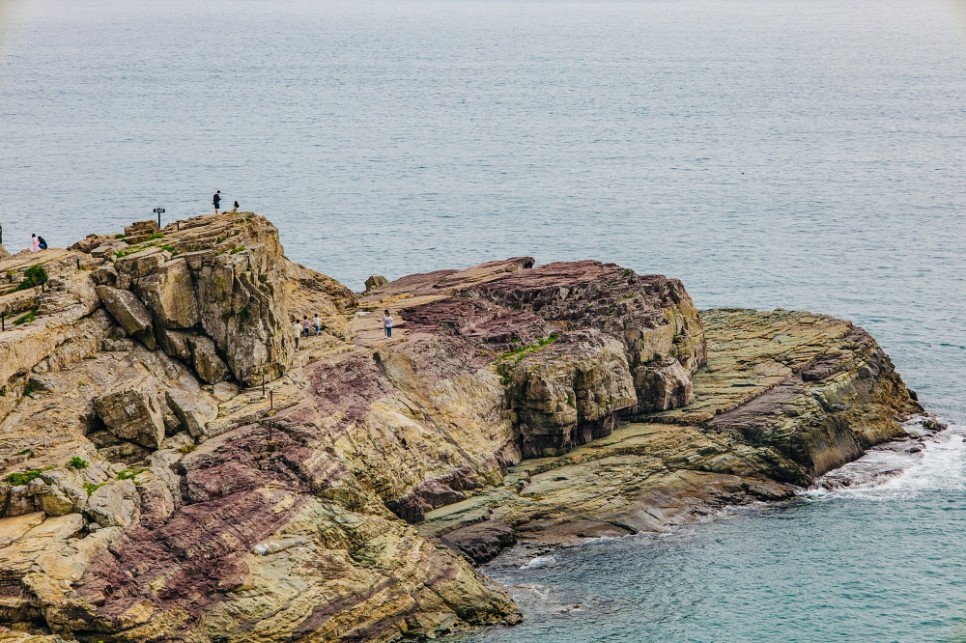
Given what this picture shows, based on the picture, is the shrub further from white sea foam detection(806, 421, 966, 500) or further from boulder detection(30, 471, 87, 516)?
white sea foam detection(806, 421, 966, 500)

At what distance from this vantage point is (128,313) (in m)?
70.4

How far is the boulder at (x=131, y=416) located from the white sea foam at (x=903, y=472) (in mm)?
34368

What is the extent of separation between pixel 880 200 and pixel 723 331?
62838 millimetres

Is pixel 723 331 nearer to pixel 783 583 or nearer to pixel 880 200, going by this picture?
pixel 783 583

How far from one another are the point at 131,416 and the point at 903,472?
136ft

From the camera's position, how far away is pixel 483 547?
70062 mm

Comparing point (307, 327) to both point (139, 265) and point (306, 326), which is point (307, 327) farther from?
point (139, 265)

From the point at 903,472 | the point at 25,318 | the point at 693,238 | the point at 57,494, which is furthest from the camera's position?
the point at 693,238

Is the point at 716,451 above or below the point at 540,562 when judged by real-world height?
above

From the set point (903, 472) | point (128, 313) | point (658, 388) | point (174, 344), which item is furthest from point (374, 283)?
point (903, 472)

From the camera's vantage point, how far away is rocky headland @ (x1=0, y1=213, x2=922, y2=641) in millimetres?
60438

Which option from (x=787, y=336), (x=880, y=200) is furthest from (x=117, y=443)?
(x=880, y=200)

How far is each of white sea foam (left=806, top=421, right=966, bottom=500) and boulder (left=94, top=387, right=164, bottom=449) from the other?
3437cm

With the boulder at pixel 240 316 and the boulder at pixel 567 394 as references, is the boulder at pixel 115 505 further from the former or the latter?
the boulder at pixel 567 394
